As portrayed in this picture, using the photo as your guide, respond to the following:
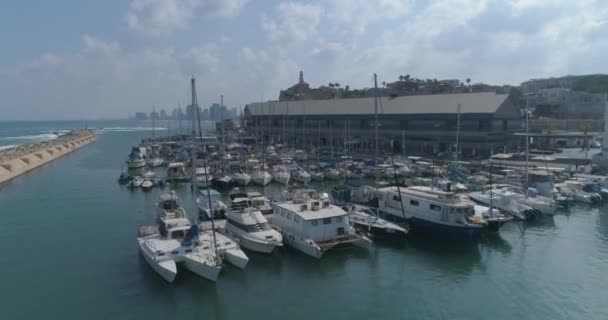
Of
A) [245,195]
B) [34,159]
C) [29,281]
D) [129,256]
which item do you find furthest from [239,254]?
[34,159]

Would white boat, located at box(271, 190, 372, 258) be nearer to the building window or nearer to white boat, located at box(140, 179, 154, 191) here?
the building window

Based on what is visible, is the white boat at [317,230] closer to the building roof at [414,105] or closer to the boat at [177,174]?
the boat at [177,174]

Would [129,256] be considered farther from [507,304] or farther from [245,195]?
[507,304]

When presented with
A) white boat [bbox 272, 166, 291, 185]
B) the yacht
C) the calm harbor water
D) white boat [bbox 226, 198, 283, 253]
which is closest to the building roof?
white boat [bbox 272, 166, 291, 185]

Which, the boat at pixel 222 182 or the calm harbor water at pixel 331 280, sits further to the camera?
the boat at pixel 222 182

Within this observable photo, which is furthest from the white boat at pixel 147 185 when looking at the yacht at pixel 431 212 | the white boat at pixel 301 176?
the yacht at pixel 431 212

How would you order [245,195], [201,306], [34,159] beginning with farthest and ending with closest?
[34,159]
[245,195]
[201,306]

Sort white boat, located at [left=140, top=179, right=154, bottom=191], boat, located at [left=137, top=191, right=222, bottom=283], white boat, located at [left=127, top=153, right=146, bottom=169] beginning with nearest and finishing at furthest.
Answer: boat, located at [left=137, top=191, right=222, bottom=283], white boat, located at [left=140, top=179, right=154, bottom=191], white boat, located at [left=127, top=153, right=146, bottom=169]
